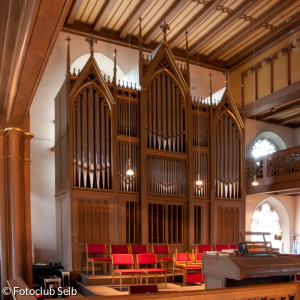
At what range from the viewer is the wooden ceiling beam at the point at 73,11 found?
12.3 metres

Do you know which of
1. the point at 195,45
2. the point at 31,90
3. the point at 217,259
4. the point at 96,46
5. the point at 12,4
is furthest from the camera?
the point at 195,45

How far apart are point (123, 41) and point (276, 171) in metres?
7.00

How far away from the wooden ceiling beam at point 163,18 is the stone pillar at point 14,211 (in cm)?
712

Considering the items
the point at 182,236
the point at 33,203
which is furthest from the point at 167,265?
the point at 33,203

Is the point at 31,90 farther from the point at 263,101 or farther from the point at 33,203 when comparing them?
the point at 263,101

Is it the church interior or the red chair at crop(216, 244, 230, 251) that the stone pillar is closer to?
the church interior

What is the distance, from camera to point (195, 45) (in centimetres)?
1558

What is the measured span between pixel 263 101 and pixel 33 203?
8597 millimetres

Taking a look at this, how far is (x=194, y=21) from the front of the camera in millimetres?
13828

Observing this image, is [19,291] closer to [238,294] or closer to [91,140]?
[238,294]

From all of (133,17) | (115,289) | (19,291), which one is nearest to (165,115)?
(133,17)

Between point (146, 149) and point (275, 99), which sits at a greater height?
point (275, 99)

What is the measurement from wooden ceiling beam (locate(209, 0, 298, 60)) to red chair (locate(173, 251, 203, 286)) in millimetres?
8352

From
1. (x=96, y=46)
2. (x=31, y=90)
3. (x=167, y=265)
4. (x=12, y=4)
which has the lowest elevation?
(x=167, y=265)
